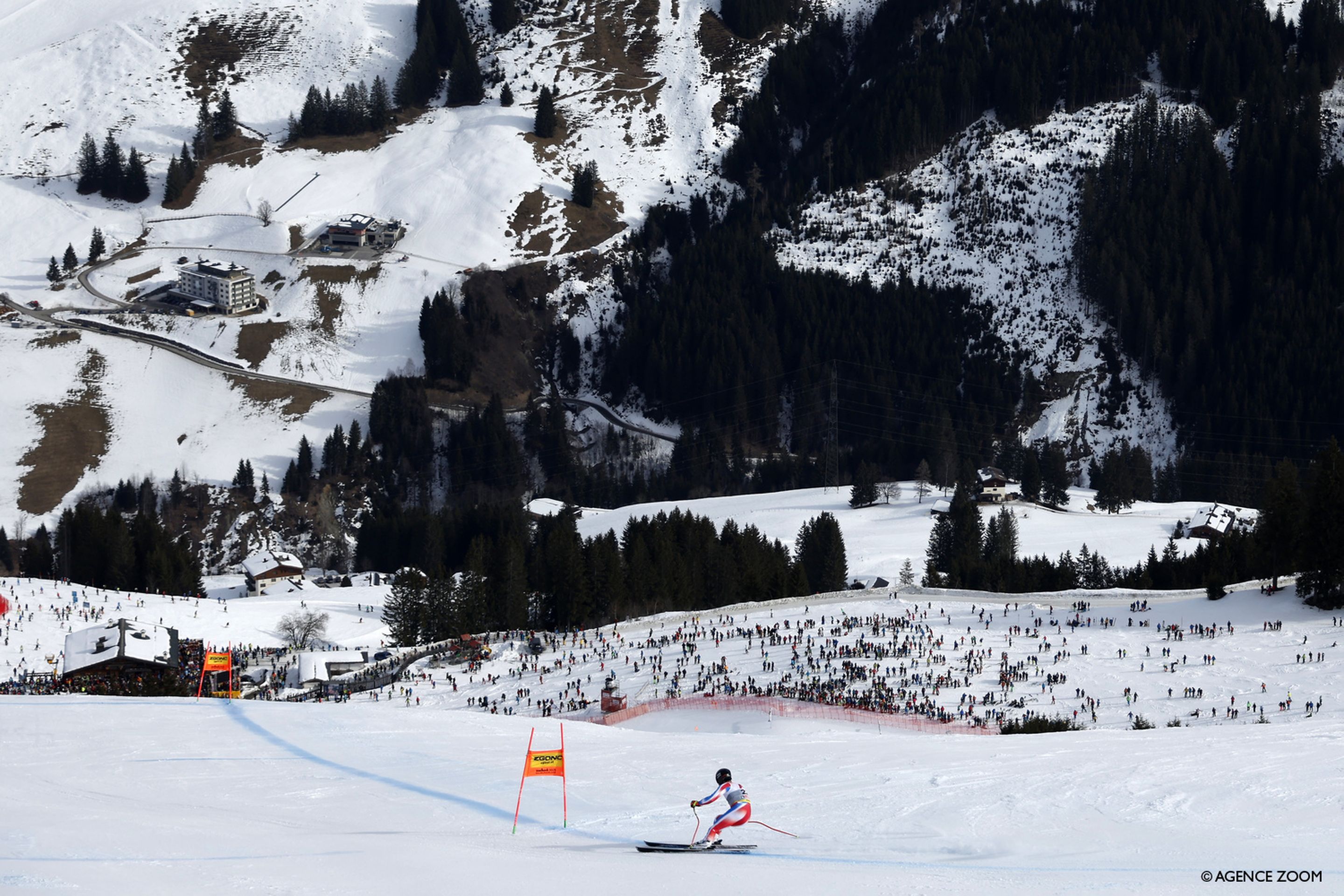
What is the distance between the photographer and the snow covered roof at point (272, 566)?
97.6 metres

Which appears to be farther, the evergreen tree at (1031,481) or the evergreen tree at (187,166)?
the evergreen tree at (187,166)

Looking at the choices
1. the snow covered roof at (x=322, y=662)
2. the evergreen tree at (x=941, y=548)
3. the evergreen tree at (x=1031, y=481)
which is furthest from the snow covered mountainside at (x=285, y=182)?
the snow covered roof at (x=322, y=662)

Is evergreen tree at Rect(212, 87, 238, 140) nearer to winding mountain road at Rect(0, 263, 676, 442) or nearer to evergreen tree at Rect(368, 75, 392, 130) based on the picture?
evergreen tree at Rect(368, 75, 392, 130)

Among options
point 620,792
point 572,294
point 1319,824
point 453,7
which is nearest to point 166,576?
point 572,294

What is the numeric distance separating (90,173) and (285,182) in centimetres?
1855

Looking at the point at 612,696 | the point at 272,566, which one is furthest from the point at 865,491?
the point at 612,696

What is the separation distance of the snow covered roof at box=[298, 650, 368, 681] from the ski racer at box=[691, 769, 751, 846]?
4067 cm

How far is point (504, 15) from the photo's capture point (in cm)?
17238

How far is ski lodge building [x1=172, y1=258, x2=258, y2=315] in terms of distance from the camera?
13400 centimetres

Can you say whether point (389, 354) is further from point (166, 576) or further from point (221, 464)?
point (166, 576)

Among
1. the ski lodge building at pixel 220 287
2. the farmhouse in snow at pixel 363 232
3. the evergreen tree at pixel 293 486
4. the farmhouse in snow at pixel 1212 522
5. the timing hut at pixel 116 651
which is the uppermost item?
the farmhouse in snow at pixel 363 232

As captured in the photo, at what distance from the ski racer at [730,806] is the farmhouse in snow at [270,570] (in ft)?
254

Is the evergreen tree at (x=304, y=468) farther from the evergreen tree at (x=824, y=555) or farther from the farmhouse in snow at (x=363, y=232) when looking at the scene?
the evergreen tree at (x=824, y=555)

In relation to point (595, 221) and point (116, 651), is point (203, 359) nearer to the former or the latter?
point (595, 221)
